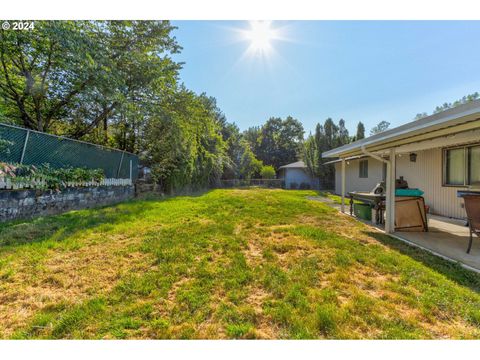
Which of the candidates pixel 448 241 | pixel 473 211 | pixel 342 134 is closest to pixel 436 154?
pixel 448 241

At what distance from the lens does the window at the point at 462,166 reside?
17.7 ft

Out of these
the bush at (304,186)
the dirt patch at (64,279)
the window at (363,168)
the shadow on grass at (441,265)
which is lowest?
the shadow on grass at (441,265)

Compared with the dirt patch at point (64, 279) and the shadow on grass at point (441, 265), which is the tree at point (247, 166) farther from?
the dirt patch at point (64, 279)

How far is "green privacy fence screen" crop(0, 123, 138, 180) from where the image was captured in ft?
14.6

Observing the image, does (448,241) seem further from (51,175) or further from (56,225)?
(51,175)

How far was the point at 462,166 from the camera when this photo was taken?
575cm

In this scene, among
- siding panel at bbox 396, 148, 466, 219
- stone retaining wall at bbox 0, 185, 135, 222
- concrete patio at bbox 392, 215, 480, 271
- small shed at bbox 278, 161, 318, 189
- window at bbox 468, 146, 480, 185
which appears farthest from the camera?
small shed at bbox 278, 161, 318, 189

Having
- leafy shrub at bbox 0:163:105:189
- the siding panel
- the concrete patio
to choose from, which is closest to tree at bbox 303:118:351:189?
the siding panel

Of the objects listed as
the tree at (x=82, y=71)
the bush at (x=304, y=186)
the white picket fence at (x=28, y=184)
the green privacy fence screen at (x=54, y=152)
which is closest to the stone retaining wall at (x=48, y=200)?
the white picket fence at (x=28, y=184)

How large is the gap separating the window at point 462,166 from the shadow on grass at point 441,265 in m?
3.51

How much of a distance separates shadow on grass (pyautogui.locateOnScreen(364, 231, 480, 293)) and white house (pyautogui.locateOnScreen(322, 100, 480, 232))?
1056 mm

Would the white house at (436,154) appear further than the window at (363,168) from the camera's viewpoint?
No

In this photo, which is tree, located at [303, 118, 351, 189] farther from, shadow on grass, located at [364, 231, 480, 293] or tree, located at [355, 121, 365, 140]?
shadow on grass, located at [364, 231, 480, 293]
